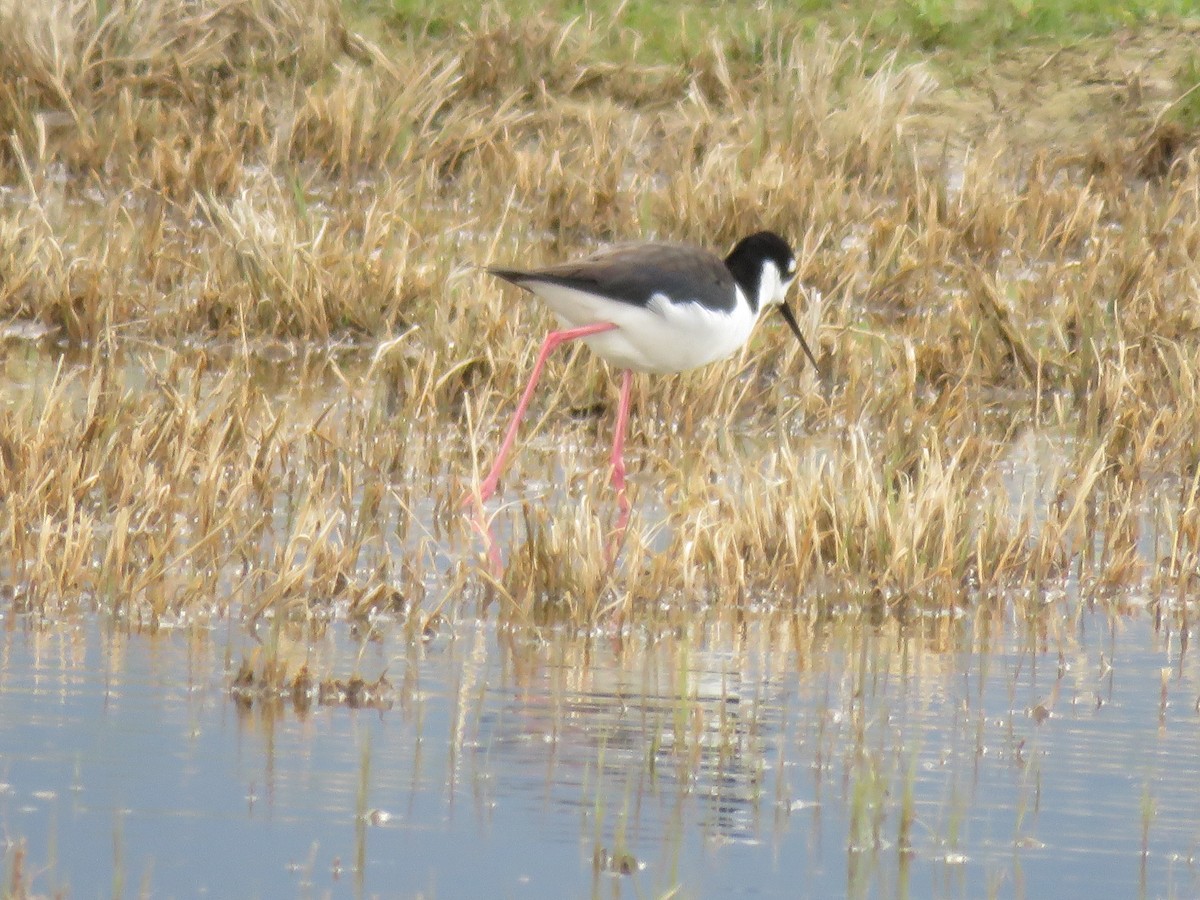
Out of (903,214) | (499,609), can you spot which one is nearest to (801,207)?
(903,214)

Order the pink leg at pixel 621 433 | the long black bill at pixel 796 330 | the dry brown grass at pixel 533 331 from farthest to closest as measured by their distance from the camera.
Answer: the long black bill at pixel 796 330, the pink leg at pixel 621 433, the dry brown grass at pixel 533 331

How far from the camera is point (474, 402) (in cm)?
801


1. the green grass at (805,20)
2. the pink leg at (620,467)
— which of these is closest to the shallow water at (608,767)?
the pink leg at (620,467)

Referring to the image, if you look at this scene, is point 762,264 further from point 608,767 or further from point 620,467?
point 608,767

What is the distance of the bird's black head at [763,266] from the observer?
8125 mm

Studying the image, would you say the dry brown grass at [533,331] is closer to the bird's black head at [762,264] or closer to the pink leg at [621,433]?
the pink leg at [621,433]

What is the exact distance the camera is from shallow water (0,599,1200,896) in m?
3.70

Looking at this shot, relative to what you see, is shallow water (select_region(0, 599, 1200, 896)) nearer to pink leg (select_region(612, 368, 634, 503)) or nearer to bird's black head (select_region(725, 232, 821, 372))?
pink leg (select_region(612, 368, 634, 503))

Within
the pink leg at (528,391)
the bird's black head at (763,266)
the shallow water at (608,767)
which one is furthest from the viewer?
the bird's black head at (763,266)

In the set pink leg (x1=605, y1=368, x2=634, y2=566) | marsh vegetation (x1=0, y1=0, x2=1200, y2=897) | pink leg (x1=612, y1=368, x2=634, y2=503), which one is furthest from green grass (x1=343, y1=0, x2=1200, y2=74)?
pink leg (x1=612, y1=368, x2=634, y2=503)

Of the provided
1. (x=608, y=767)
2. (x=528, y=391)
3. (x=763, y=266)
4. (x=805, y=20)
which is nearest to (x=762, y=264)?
(x=763, y=266)

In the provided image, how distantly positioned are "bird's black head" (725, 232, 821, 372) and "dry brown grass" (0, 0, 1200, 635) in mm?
327

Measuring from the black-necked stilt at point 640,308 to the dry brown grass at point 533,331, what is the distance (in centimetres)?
30

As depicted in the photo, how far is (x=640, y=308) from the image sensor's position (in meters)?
7.16
